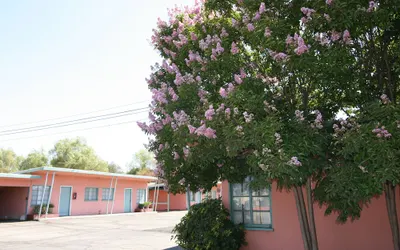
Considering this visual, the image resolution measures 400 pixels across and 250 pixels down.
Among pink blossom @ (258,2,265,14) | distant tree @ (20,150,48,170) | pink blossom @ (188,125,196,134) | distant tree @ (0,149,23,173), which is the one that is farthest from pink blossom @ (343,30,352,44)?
distant tree @ (0,149,23,173)

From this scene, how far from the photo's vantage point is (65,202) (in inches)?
932

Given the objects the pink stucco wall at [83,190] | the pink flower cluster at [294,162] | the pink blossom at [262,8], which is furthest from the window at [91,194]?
the pink flower cluster at [294,162]

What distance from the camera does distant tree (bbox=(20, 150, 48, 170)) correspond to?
48631 millimetres

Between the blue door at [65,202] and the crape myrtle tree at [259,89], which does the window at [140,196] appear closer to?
the blue door at [65,202]

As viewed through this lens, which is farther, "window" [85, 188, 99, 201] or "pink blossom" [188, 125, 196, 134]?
"window" [85, 188, 99, 201]

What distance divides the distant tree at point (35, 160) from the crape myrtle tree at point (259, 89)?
4851 cm

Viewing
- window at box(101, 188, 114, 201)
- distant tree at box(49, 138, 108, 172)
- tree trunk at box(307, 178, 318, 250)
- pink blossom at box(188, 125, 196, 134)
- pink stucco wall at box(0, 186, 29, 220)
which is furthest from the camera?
distant tree at box(49, 138, 108, 172)

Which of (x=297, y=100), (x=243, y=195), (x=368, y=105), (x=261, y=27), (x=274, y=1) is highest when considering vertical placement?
(x=274, y=1)

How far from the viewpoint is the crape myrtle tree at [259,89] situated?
14.2 feet

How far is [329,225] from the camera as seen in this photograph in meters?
7.68

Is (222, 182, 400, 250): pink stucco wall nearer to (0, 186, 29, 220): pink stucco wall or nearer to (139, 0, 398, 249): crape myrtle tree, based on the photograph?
(139, 0, 398, 249): crape myrtle tree

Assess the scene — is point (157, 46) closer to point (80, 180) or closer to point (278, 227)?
point (278, 227)

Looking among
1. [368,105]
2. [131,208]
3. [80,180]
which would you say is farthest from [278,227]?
[131,208]

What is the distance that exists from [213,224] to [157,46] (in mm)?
4524
